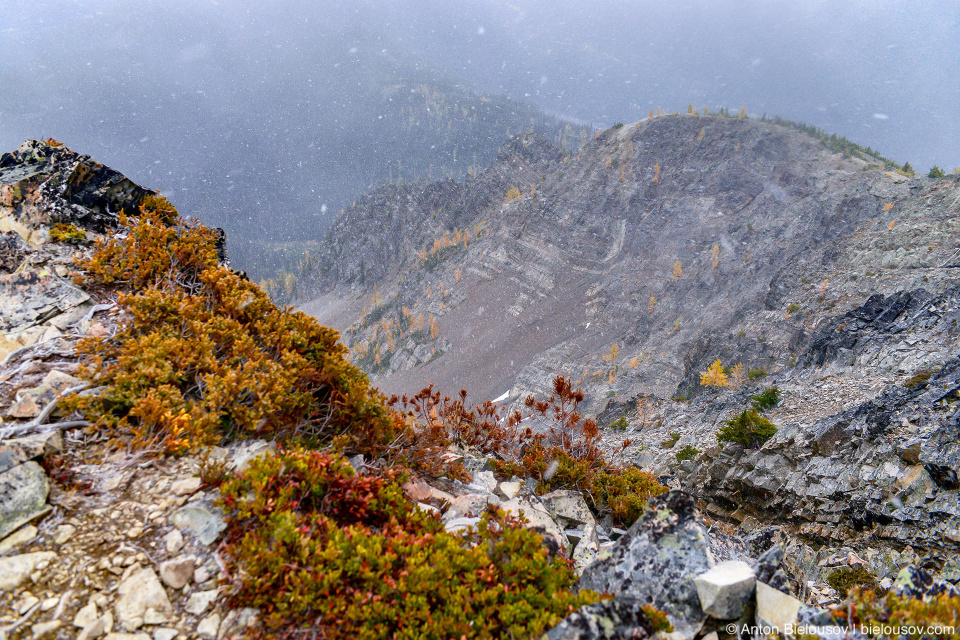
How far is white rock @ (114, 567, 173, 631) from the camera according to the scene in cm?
347

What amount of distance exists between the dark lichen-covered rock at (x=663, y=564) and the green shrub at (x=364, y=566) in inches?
19.9

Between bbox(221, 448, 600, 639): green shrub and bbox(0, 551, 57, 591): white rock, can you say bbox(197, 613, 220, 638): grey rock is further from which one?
bbox(0, 551, 57, 591): white rock

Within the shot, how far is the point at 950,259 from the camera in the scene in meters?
50.0

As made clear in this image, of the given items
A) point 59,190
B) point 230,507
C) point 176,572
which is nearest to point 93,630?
point 176,572

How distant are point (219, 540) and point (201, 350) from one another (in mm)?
2799

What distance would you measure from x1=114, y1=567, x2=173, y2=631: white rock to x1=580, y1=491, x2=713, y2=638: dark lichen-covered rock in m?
4.08

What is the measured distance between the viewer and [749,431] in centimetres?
2388

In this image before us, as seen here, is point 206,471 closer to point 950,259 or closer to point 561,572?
point 561,572

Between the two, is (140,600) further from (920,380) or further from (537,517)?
(920,380)

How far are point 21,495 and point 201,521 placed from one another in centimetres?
156

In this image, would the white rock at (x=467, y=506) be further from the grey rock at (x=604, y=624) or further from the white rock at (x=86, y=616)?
the white rock at (x=86, y=616)

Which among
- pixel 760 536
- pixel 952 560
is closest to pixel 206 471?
pixel 760 536

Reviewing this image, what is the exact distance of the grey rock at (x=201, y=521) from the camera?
420 cm

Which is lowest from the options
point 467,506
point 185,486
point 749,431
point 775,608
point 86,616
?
point 749,431
